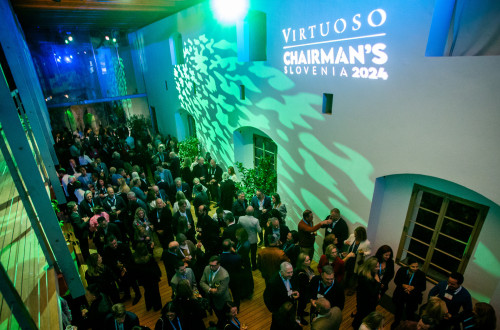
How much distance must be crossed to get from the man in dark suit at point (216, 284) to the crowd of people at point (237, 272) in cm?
1

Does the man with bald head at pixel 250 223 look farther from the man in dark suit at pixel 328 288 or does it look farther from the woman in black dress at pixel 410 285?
the woman in black dress at pixel 410 285

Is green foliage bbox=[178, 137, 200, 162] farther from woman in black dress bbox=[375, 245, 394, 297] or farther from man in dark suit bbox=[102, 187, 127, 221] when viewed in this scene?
woman in black dress bbox=[375, 245, 394, 297]

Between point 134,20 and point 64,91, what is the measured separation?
7.87 metres

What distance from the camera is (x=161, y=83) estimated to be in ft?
39.7

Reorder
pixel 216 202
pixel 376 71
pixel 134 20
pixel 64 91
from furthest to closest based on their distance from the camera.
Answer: pixel 64 91, pixel 134 20, pixel 216 202, pixel 376 71

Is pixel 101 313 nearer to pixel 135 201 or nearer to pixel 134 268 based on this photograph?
pixel 134 268

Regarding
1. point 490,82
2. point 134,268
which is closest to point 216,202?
point 134,268

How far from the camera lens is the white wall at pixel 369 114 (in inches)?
118

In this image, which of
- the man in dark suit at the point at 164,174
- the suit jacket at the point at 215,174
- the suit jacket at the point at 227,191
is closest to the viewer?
the suit jacket at the point at 227,191

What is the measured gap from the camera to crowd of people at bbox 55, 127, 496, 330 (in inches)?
121

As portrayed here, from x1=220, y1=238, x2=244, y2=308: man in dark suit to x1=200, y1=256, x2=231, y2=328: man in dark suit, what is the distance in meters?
0.26

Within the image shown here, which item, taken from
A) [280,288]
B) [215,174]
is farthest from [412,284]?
[215,174]

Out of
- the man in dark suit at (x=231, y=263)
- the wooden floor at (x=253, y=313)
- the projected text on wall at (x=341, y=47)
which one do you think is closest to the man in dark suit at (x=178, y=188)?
the wooden floor at (x=253, y=313)

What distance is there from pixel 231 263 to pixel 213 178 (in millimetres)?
3954
